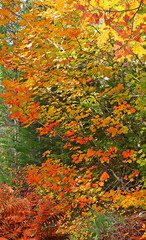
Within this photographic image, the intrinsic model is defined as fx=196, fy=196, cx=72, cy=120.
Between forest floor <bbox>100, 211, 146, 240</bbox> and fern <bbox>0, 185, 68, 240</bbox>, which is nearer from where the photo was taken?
fern <bbox>0, 185, 68, 240</bbox>

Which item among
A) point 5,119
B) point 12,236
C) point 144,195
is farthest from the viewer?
point 5,119

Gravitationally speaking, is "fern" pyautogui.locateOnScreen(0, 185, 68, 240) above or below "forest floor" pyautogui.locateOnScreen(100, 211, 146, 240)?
above

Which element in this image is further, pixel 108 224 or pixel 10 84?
pixel 10 84

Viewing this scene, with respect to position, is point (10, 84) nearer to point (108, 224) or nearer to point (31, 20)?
point (31, 20)

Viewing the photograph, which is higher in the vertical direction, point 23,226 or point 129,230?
point 23,226

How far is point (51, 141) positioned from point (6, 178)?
8.05 feet

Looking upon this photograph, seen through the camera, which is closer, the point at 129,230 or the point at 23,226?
the point at 23,226

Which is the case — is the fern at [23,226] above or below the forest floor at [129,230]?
above

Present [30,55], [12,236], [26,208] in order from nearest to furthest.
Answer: [12,236] → [26,208] → [30,55]

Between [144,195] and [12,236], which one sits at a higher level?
[12,236]

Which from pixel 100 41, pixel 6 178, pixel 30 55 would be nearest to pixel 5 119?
pixel 6 178

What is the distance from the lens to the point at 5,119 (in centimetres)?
963

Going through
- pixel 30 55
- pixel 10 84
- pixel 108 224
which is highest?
pixel 30 55

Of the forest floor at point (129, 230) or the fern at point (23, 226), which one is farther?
the forest floor at point (129, 230)
